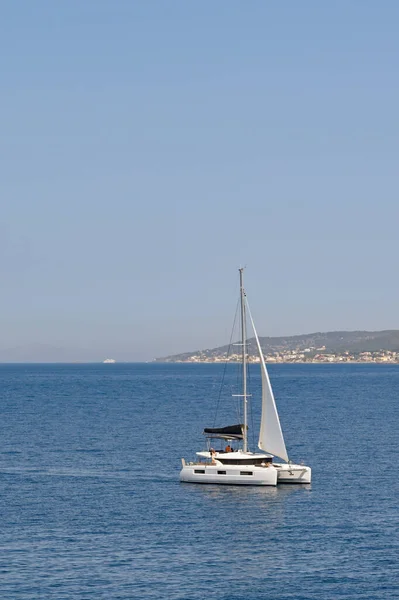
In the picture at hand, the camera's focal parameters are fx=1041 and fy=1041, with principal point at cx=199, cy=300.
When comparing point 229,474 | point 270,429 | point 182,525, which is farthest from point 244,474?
point 182,525

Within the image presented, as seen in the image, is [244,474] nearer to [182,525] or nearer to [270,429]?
[270,429]

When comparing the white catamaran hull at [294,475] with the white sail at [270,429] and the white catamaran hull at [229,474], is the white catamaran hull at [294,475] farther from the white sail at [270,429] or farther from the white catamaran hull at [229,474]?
the white sail at [270,429]

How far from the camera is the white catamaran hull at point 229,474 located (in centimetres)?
8100

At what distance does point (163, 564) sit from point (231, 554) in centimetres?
465

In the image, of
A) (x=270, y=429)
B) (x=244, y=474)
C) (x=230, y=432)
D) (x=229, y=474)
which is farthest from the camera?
(x=230, y=432)

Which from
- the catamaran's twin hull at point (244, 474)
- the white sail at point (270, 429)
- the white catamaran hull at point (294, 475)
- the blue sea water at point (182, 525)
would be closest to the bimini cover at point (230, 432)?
the white sail at point (270, 429)

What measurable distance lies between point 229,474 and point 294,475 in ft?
16.8

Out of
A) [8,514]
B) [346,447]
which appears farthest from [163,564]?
[346,447]

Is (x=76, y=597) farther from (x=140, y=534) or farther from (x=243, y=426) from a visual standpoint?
(x=243, y=426)

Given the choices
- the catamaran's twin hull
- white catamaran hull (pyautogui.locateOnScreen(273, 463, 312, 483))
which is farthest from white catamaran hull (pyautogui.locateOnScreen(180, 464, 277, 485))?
white catamaran hull (pyautogui.locateOnScreen(273, 463, 312, 483))

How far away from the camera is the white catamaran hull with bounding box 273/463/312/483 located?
268ft

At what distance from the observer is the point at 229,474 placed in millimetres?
82188

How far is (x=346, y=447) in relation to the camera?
108875mm

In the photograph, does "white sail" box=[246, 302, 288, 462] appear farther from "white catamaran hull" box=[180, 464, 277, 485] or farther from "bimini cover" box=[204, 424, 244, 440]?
"white catamaran hull" box=[180, 464, 277, 485]
